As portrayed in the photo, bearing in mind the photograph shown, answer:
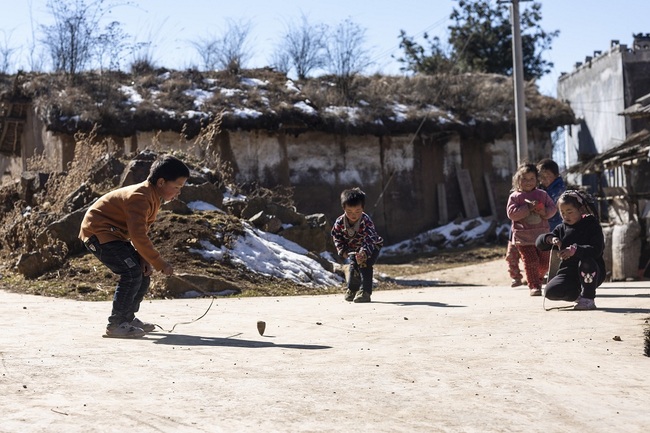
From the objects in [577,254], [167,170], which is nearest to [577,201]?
[577,254]

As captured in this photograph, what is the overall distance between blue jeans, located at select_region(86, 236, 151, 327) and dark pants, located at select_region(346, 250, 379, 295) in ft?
11.1

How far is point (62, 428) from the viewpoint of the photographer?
367cm

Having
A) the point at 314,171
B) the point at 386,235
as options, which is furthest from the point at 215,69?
the point at 386,235

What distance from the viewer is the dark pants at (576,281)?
26.2 feet

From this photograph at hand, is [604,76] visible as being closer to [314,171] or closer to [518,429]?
[314,171]

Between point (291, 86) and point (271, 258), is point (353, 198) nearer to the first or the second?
point (271, 258)

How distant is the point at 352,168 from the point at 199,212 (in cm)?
1197

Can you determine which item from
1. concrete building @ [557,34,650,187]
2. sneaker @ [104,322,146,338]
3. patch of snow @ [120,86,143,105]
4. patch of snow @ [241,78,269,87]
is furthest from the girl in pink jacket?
concrete building @ [557,34,650,187]

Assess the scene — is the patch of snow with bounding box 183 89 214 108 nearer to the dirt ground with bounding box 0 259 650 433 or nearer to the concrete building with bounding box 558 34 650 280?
the concrete building with bounding box 558 34 650 280

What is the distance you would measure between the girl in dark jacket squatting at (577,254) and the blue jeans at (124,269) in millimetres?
3582

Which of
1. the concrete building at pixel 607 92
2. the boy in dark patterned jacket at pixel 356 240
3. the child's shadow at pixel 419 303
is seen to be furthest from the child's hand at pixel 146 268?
the concrete building at pixel 607 92

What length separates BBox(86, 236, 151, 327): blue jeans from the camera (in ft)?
21.9

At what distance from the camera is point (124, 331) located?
21.3 ft

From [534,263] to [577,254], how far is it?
1836 millimetres
